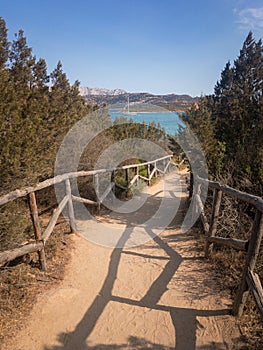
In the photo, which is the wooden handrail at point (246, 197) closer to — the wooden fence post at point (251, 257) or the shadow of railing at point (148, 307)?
the wooden fence post at point (251, 257)

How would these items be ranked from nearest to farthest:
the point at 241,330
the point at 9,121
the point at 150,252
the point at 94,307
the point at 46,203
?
1. the point at 241,330
2. the point at 94,307
3. the point at 9,121
4. the point at 150,252
5. the point at 46,203

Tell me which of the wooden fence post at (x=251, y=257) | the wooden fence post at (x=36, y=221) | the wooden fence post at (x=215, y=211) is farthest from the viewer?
the wooden fence post at (x=215, y=211)

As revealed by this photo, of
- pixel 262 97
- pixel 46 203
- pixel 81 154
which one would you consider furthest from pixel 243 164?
pixel 46 203

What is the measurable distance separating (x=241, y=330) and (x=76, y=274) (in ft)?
7.82

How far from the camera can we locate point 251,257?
2.50 metres

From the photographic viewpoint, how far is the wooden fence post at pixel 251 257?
2.40m

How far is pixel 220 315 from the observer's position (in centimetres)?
273

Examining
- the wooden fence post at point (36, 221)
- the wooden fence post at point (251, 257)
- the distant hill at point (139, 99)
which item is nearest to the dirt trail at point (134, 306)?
the wooden fence post at point (251, 257)

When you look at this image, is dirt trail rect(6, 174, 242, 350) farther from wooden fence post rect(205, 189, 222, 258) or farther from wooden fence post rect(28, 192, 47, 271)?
wooden fence post rect(205, 189, 222, 258)

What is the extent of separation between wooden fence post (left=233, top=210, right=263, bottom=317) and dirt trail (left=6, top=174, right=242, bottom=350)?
19 cm

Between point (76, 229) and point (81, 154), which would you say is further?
point (81, 154)

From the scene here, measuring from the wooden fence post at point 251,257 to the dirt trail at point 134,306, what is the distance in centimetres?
19

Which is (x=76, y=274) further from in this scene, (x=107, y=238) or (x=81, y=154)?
(x=81, y=154)

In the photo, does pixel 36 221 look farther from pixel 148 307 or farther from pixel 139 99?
pixel 139 99
